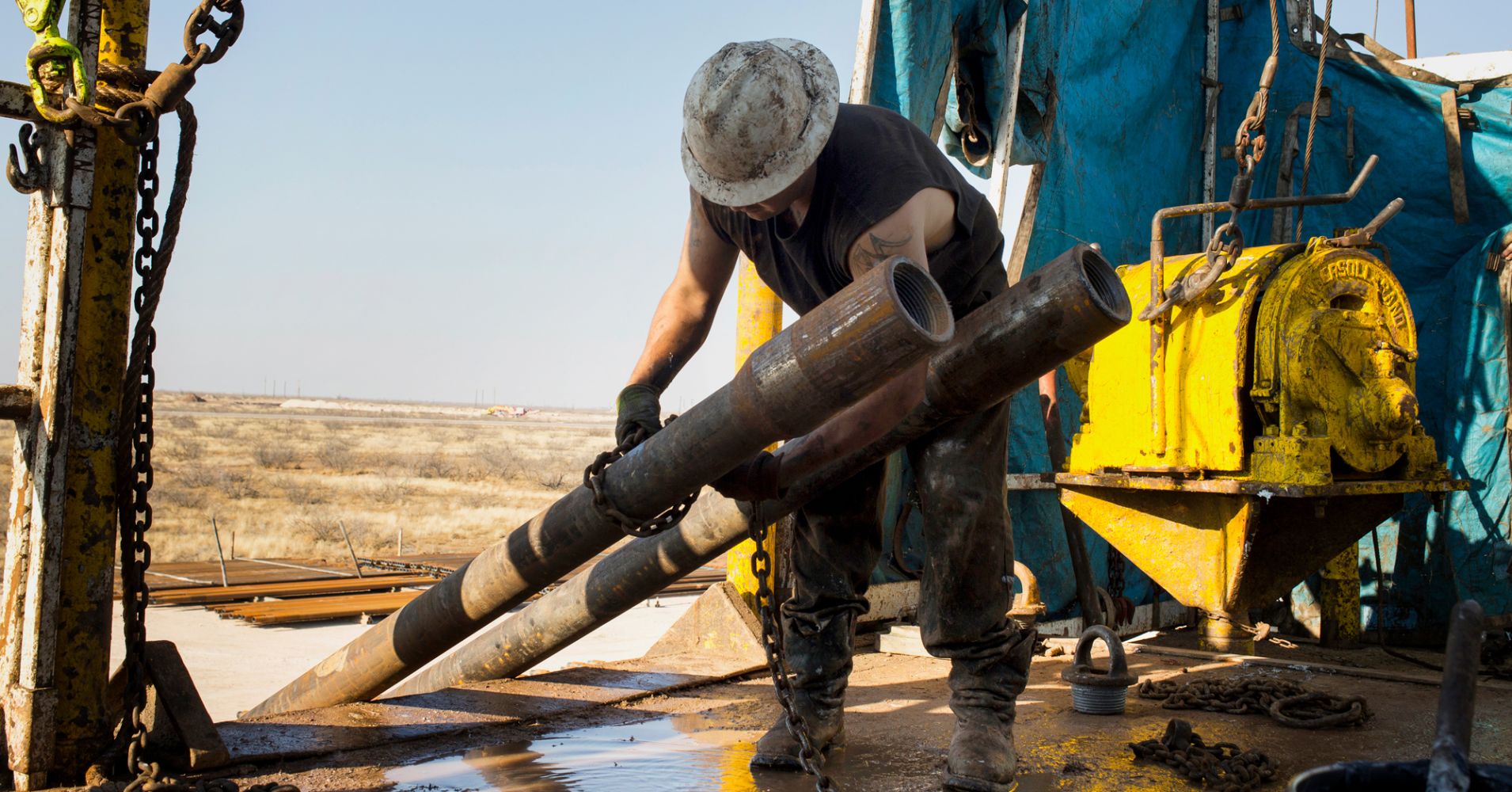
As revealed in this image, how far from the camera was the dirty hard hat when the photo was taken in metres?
2.55

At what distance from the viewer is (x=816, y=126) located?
2.63 metres

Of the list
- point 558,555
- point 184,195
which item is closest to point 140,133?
point 184,195

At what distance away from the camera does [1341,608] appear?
5.90 m

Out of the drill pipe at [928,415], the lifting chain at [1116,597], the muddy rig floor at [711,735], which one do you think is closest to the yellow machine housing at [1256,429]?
the muddy rig floor at [711,735]

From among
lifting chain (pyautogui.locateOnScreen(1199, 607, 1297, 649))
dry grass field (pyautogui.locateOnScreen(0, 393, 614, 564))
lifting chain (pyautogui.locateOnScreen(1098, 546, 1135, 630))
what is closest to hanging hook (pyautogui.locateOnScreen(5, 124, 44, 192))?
lifting chain (pyautogui.locateOnScreen(1199, 607, 1297, 649))

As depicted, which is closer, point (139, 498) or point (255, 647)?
point (139, 498)

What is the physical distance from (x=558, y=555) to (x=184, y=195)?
4.35ft

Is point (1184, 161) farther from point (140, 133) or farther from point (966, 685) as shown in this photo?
point (140, 133)

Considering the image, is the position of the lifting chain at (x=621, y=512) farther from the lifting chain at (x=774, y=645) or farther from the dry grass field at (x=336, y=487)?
the dry grass field at (x=336, y=487)

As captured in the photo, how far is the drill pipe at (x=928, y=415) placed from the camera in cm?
250

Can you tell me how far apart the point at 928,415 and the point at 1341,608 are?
4.09 metres

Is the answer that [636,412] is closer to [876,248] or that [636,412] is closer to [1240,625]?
[876,248]

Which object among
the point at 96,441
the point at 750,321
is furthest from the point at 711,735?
the point at 750,321

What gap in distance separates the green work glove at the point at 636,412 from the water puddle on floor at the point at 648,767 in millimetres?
917
